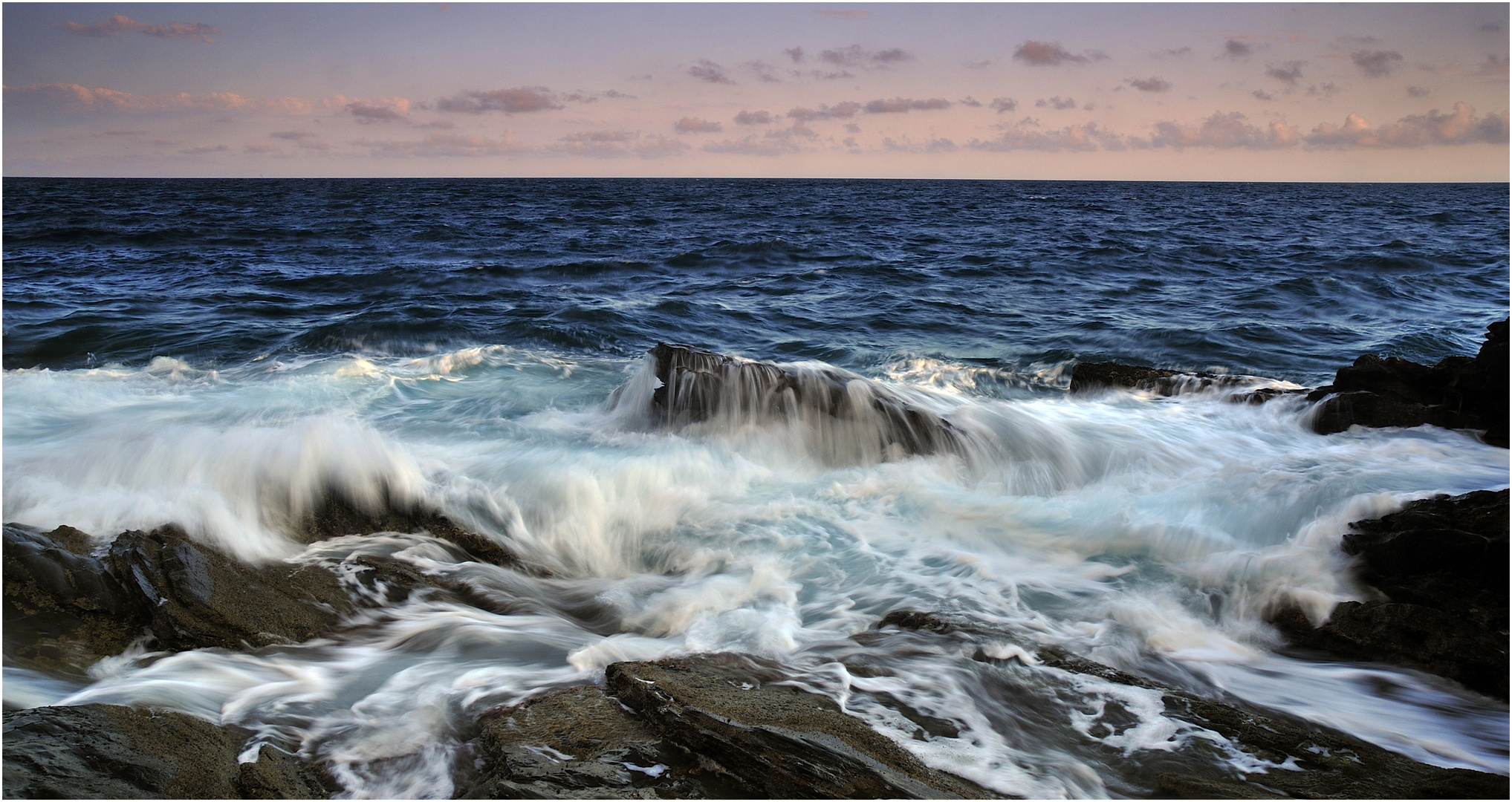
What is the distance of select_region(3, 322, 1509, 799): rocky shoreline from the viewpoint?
266cm

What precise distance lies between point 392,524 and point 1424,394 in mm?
8192

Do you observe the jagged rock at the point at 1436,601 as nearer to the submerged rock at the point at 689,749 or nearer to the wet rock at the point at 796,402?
the submerged rock at the point at 689,749

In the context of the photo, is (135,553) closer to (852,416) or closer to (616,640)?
(616,640)

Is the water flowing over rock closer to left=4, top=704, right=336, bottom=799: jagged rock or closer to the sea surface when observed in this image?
the sea surface

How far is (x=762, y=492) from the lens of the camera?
6.17 metres

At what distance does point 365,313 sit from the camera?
507 inches

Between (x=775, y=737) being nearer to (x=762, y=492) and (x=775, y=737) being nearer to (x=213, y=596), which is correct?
(x=213, y=596)

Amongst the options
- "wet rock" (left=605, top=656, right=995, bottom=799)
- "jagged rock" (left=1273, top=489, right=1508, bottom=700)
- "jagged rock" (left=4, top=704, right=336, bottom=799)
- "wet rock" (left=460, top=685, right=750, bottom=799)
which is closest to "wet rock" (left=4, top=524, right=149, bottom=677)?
"jagged rock" (left=4, top=704, right=336, bottom=799)

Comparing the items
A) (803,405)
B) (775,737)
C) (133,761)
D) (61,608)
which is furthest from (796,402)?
(133,761)

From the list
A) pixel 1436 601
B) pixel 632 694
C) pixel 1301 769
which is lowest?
pixel 1301 769

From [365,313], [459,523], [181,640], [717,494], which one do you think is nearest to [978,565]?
[717,494]

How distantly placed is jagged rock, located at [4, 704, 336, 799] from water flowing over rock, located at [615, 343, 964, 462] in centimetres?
459

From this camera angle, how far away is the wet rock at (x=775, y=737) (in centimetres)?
268

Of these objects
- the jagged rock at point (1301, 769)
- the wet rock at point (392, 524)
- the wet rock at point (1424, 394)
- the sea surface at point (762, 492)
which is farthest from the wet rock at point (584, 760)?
the wet rock at point (1424, 394)
